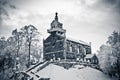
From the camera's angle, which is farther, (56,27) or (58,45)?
(56,27)

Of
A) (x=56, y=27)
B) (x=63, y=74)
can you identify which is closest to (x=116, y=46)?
(x=63, y=74)

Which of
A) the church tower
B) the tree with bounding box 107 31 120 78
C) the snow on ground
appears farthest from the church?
the tree with bounding box 107 31 120 78

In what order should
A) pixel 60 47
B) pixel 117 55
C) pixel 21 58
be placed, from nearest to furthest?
pixel 117 55, pixel 60 47, pixel 21 58

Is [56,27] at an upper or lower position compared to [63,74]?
upper

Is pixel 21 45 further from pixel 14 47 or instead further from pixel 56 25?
pixel 56 25

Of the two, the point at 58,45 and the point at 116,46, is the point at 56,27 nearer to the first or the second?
the point at 58,45

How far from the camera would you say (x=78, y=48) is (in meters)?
40.3

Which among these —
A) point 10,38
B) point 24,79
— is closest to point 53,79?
point 24,79

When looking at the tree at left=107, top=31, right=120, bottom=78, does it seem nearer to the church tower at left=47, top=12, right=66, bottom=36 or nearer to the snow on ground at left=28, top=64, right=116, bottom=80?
the snow on ground at left=28, top=64, right=116, bottom=80

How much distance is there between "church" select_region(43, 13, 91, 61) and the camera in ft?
115

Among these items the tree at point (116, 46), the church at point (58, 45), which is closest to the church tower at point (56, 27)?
the church at point (58, 45)

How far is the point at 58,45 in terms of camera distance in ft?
118

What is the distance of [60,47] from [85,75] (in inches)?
357

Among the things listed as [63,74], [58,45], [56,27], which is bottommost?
[63,74]
